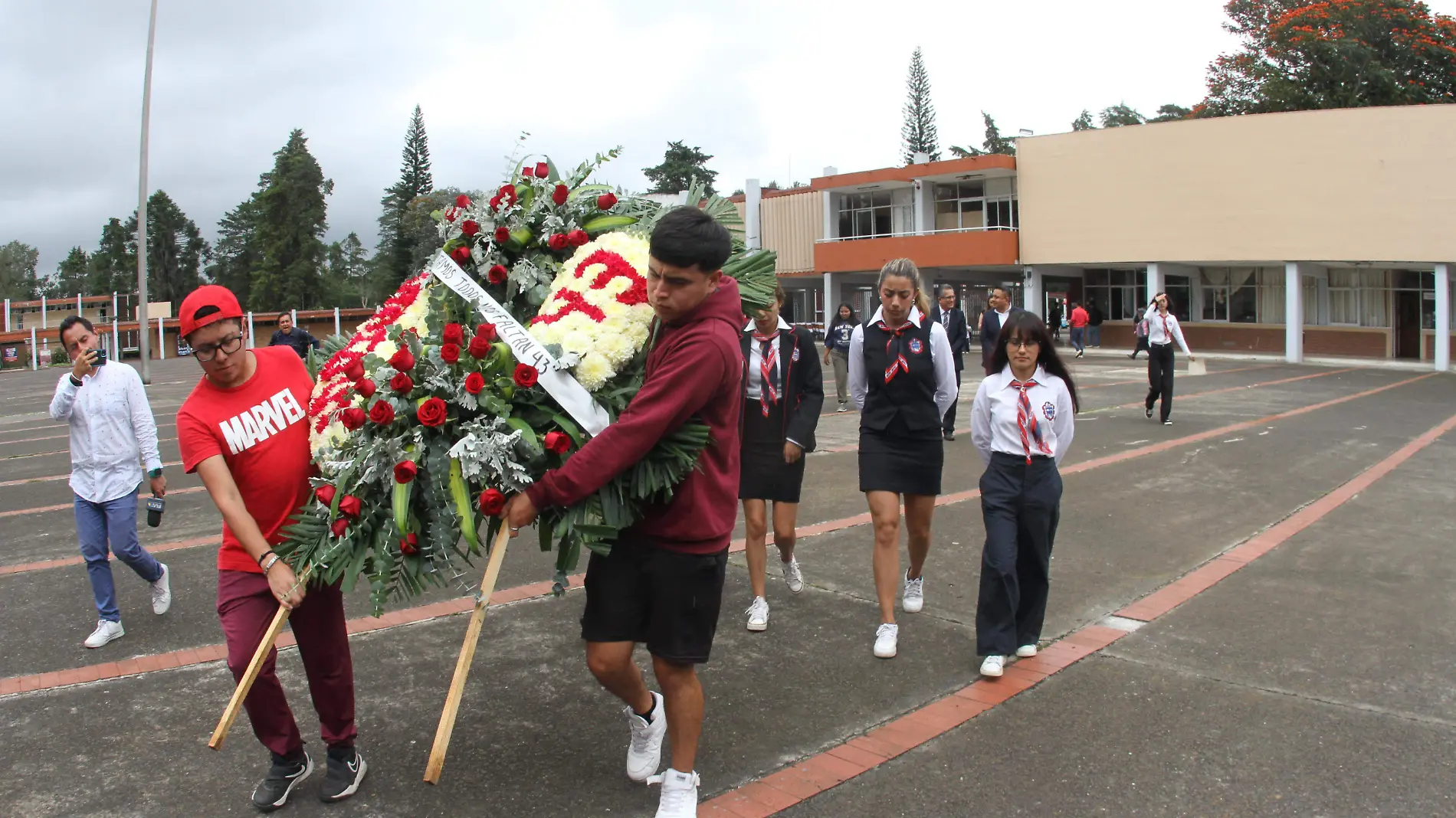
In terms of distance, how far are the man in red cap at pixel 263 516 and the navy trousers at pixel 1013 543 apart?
2.84 m

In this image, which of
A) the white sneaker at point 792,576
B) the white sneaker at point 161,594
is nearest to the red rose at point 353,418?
the white sneaker at point 792,576

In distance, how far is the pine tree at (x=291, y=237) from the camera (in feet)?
265

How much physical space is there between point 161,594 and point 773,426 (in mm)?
3695

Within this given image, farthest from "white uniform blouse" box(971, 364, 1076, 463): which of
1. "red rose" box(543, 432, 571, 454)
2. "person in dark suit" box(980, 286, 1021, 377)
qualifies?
"person in dark suit" box(980, 286, 1021, 377)

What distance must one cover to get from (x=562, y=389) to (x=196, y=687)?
2.77 meters

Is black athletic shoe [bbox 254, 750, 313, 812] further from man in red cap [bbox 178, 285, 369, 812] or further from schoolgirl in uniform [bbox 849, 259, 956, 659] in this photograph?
schoolgirl in uniform [bbox 849, 259, 956, 659]

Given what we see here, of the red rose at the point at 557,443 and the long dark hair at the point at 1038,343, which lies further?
the long dark hair at the point at 1038,343

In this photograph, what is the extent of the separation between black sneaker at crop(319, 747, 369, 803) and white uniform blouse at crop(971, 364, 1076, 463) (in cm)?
306

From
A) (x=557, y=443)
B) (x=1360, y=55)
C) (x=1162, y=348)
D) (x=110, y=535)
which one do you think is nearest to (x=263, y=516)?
(x=557, y=443)

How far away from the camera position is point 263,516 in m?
3.66

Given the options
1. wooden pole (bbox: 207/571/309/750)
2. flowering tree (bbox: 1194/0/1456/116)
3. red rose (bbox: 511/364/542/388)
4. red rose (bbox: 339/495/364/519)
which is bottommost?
wooden pole (bbox: 207/571/309/750)

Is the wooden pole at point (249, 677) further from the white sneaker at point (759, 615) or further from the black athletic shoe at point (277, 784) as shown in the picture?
the white sneaker at point (759, 615)

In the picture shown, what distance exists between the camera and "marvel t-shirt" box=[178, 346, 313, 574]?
353 cm

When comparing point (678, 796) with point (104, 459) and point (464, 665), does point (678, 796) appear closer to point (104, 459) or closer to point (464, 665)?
point (464, 665)
